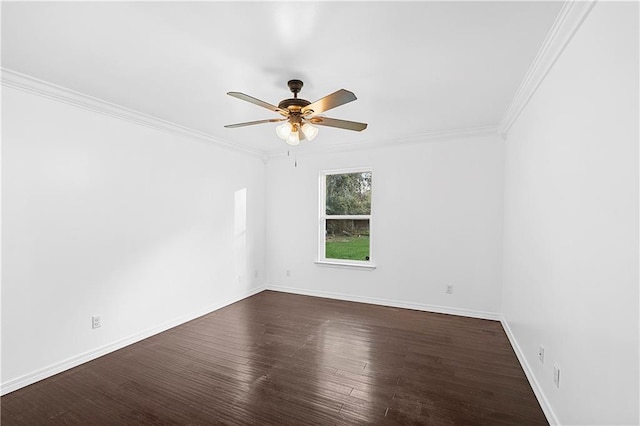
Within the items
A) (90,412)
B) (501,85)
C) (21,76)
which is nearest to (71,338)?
(90,412)

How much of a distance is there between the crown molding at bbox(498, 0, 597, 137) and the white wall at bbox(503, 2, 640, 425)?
0.04 metres

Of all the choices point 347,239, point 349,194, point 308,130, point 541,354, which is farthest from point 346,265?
point 541,354

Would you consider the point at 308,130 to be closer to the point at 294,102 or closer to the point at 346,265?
the point at 294,102

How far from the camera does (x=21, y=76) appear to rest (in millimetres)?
2338

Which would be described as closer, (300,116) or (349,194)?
(300,116)

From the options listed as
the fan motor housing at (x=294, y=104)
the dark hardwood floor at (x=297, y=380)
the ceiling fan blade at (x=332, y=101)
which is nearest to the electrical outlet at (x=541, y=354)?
the dark hardwood floor at (x=297, y=380)

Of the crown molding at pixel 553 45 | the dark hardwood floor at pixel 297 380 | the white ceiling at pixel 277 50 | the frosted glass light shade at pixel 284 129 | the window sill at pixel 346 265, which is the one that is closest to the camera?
the crown molding at pixel 553 45

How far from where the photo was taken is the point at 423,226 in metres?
4.22

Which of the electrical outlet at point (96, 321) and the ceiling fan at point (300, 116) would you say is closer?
the ceiling fan at point (300, 116)

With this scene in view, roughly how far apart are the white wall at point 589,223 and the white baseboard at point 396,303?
5.18 ft

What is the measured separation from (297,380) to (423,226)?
2.67 meters

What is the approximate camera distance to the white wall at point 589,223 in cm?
117

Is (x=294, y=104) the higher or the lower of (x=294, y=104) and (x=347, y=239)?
the higher

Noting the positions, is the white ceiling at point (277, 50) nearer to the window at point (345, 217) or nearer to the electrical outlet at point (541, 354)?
the window at point (345, 217)
